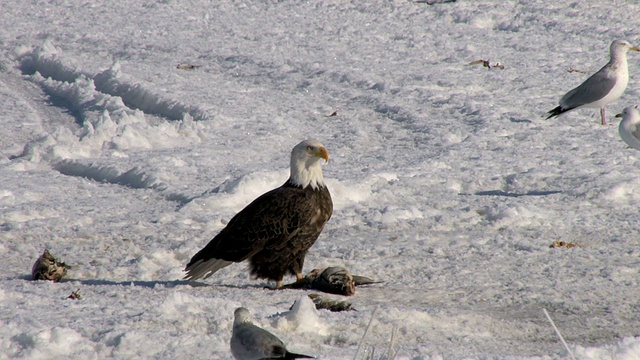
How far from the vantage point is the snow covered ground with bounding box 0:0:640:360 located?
5.47 meters

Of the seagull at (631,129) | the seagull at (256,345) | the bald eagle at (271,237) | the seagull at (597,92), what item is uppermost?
the seagull at (256,345)

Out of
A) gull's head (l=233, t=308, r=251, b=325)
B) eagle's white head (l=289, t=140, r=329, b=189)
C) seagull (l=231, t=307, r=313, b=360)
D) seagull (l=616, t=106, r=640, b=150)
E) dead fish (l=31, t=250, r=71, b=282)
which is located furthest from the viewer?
seagull (l=616, t=106, r=640, b=150)

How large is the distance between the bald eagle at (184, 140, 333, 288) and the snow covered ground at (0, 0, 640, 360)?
0.21 m

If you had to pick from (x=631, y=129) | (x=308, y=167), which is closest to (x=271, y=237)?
(x=308, y=167)

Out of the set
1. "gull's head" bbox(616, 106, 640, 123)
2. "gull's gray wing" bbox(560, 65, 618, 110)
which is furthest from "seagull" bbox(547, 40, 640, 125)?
"gull's head" bbox(616, 106, 640, 123)

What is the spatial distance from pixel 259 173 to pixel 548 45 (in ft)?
29.9

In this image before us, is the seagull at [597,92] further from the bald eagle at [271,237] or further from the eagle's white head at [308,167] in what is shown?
the bald eagle at [271,237]

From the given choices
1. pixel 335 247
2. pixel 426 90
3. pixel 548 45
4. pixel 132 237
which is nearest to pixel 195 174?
pixel 132 237

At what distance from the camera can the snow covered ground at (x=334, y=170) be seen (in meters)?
5.47

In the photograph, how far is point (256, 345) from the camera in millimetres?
3861

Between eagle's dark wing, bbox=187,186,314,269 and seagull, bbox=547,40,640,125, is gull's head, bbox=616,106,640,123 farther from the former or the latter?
eagle's dark wing, bbox=187,186,314,269

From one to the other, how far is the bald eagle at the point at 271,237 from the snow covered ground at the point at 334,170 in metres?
0.21

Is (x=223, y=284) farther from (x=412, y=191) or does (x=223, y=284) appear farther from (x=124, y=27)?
(x=124, y=27)

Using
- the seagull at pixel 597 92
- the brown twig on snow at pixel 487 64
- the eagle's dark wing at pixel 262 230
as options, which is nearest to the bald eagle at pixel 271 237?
the eagle's dark wing at pixel 262 230
